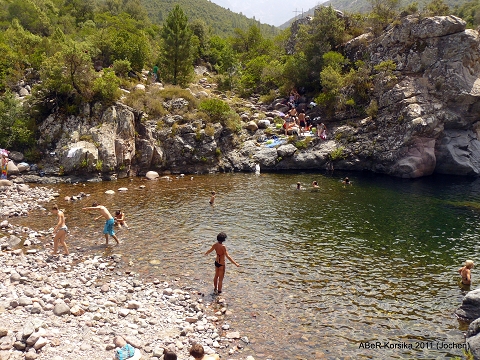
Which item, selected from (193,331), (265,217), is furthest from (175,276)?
(265,217)

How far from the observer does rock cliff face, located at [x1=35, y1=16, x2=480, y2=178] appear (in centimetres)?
3675

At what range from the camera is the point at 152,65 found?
5259cm

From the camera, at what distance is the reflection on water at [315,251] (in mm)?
12008

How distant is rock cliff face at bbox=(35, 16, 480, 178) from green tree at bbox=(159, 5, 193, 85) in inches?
323

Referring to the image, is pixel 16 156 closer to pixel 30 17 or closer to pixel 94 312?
pixel 94 312

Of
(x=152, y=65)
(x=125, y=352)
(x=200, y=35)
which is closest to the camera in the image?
(x=125, y=352)

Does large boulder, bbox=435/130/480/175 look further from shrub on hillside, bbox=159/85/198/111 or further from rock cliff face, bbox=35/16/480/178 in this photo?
shrub on hillside, bbox=159/85/198/111

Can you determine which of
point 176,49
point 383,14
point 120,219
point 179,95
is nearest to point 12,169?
point 120,219

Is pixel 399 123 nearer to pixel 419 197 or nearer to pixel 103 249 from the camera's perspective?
pixel 419 197

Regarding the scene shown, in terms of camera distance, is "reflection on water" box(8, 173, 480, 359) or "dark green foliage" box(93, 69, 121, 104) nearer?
"reflection on water" box(8, 173, 480, 359)

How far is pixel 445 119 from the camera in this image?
3812cm

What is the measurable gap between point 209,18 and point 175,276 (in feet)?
567

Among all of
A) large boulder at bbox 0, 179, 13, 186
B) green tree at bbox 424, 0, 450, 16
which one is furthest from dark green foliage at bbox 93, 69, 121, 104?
green tree at bbox 424, 0, 450, 16

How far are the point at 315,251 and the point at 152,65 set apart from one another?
4365 cm
